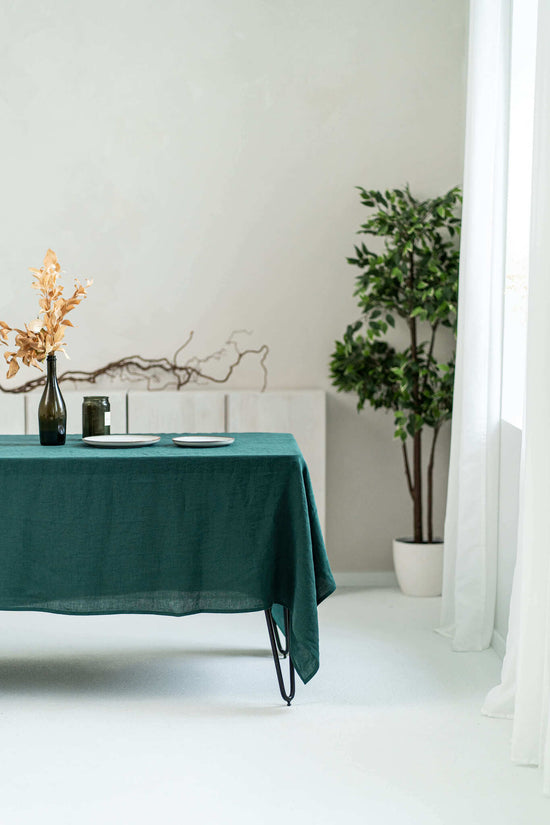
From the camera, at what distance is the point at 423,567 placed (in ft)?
13.3

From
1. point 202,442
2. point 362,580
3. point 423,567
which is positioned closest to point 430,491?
point 423,567

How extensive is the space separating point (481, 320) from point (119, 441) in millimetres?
1347

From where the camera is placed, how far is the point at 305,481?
9.25 feet

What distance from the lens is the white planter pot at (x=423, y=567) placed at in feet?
13.3

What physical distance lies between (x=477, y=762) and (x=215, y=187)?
2.66m

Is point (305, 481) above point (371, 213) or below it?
below

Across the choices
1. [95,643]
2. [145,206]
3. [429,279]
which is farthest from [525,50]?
[95,643]

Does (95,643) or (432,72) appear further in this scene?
(432,72)

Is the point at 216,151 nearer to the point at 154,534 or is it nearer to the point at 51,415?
the point at 51,415

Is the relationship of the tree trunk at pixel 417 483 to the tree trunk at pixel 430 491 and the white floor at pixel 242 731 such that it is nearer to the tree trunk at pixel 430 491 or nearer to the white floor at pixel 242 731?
the tree trunk at pixel 430 491

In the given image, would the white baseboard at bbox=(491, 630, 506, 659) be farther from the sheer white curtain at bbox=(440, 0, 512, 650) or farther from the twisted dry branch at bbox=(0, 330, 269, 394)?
the twisted dry branch at bbox=(0, 330, 269, 394)

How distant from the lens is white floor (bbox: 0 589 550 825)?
7.39 feet

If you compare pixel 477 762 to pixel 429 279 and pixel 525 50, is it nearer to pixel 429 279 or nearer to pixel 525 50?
pixel 429 279

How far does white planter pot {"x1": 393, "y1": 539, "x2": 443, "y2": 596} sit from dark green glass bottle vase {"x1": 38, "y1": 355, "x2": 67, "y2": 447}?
1.70m
